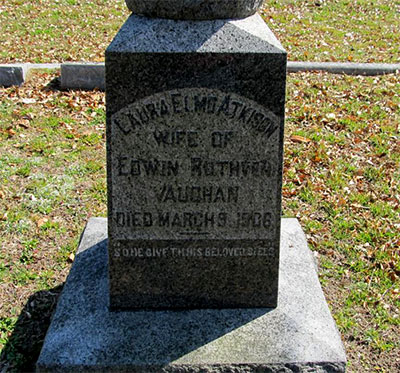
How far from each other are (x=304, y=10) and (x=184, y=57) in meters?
10.4

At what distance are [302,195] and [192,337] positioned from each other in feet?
8.34

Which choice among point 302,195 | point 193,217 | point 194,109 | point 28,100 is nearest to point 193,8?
point 194,109

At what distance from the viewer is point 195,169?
10.0 feet

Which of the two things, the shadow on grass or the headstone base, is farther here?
the shadow on grass

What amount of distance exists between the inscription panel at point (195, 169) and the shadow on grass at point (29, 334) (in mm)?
909

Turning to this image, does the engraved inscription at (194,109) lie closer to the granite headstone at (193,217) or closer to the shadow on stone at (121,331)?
the granite headstone at (193,217)

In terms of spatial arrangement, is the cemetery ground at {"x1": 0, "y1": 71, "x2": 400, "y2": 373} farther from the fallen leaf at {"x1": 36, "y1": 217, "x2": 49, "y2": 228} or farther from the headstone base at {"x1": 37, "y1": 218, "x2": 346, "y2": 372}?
the headstone base at {"x1": 37, "y1": 218, "x2": 346, "y2": 372}

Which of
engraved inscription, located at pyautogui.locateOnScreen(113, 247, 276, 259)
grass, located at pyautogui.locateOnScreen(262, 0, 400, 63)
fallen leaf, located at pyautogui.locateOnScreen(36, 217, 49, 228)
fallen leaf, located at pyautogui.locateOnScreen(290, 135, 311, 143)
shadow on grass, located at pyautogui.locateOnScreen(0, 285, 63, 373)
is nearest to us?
engraved inscription, located at pyautogui.locateOnScreen(113, 247, 276, 259)

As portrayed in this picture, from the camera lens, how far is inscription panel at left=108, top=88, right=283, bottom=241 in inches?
116

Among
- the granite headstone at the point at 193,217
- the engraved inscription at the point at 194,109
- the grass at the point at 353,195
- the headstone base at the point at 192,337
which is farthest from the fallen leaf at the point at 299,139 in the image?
the engraved inscription at the point at 194,109

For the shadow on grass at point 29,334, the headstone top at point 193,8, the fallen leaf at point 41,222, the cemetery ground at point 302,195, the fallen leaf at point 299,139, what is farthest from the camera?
the fallen leaf at point 299,139

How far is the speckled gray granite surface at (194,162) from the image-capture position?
9.46 ft

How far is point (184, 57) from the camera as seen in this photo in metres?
2.86

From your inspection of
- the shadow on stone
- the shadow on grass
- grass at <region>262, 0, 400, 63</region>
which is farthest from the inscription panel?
grass at <region>262, 0, 400, 63</region>
